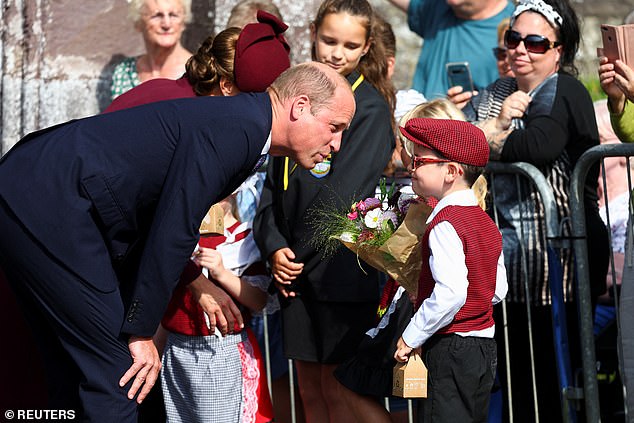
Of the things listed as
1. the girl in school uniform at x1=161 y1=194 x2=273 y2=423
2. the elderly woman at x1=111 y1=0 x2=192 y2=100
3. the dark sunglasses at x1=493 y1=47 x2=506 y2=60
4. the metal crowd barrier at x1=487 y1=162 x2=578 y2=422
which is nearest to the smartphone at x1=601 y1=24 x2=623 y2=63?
the metal crowd barrier at x1=487 y1=162 x2=578 y2=422

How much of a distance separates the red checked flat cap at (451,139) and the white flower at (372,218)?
307 mm

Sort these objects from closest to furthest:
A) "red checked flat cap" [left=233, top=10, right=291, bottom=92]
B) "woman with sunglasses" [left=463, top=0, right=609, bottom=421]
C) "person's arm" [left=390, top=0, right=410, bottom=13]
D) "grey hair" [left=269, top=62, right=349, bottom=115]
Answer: "grey hair" [left=269, top=62, right=349, bottom=115], "red checked flat cap" [left=233, top=10, right=291, bottom=92], "woman with sunglasses" [left=463, top=0, right=609, bottom=421], "person's arm" [left=390, top=0, right=410, bottom=13]

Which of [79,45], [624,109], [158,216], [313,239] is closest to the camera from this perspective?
[158,216]

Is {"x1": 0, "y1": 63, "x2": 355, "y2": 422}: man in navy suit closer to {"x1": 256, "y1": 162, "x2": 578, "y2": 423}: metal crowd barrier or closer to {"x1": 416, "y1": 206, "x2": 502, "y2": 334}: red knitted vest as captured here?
{"x1": 416, "y1": 206, "x2": 502, "y2": 334}: red knitted vest

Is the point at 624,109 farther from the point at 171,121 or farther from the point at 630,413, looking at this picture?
the point at 171,121

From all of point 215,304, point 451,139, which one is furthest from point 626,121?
point 215,304

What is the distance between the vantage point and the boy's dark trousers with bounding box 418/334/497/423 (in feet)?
13.1

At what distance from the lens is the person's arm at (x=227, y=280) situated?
4.56 metres

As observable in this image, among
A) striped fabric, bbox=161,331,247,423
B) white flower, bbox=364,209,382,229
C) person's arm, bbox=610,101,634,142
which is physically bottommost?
striped fabric, bbox=161,331,247,423

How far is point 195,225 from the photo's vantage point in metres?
3.56

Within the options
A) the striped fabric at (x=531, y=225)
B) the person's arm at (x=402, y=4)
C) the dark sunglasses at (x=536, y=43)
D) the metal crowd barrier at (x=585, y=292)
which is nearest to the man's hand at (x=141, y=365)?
the striped fabric at (x=531, y=225)

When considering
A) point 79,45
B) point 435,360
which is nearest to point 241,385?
point 435,360

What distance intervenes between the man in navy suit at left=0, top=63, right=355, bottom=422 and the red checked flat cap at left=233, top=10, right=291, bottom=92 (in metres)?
0.57

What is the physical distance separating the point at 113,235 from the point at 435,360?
1249 mm
